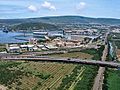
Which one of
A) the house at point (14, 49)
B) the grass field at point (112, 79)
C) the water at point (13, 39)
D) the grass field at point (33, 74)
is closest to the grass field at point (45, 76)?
the grass field at point (33, 74)

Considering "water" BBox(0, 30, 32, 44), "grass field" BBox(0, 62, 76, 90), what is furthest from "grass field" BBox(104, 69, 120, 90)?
"water" BBox(0, 30, 32, 44)

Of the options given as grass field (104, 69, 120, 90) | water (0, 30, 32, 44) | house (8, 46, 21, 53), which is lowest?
water (0, 30, 32, 44)

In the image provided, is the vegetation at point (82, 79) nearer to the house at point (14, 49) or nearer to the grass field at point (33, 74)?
the grass field at point (33, 74)

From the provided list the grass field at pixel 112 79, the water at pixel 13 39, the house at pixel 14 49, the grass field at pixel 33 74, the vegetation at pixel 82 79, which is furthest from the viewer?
the water at pixel 13 39

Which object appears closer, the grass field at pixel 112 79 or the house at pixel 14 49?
the grass field at pixel 112 79

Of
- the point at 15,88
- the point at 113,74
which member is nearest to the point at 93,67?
the point at 113,74

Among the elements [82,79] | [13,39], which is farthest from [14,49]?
[13,39]

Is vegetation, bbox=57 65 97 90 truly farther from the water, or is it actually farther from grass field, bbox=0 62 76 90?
the water

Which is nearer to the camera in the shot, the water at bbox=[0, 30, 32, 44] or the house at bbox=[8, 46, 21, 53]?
the house at bbox=[8, 46, 21, 53]

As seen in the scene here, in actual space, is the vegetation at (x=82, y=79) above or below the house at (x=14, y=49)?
above

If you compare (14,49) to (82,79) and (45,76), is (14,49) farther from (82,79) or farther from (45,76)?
(82,79)

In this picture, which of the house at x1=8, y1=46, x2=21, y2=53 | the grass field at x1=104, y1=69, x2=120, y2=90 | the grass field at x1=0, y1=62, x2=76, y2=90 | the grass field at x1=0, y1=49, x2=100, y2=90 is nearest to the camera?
the grass field at x1=0, y1=49, x2=100, y2=90
